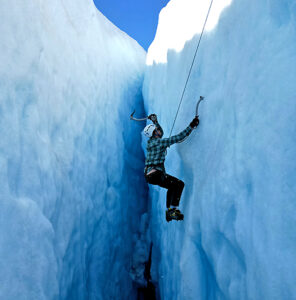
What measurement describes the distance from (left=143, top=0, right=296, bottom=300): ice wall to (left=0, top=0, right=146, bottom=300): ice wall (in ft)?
4.87

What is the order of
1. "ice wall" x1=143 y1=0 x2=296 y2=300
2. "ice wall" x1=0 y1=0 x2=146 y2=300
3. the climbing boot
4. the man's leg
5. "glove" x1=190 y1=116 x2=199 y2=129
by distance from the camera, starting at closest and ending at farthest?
"ice wall" x1=143 y1=0 x2=296 y2=300, "ice wall" x1=0 y1=0 x2=146 y2=300, "glove" x1=190 y1=116 x2=199 y2=129, the climbing boot, the man's leg

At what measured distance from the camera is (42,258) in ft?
8.58

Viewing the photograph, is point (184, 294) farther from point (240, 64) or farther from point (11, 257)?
point (240, 64)

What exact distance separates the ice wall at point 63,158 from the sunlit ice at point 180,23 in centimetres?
114

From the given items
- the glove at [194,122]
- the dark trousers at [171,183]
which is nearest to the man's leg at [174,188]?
the dark trousers at [171,183]

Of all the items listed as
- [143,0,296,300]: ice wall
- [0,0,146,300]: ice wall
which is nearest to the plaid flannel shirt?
[143,0,296,300]: ice wall

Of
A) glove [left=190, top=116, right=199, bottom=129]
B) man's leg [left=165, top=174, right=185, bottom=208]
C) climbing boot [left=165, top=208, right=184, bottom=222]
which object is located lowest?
climbing boot [left=165, top=208, right=184, bottom=222]

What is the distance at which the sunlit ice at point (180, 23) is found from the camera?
2.73 meters

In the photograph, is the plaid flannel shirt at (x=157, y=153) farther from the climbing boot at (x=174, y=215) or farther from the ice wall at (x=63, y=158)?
the ice wall at (x=63, y=158)

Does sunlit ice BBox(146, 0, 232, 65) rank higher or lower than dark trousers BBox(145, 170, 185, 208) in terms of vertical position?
higher

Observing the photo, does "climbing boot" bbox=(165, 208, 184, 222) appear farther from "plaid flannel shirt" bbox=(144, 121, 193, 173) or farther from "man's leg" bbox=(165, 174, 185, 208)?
"plaid flannel shirt" bbox=(144, 121, 193, 173)

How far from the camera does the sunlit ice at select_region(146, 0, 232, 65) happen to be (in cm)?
273

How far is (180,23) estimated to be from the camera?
3.94m

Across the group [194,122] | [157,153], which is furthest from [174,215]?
[194,122]
